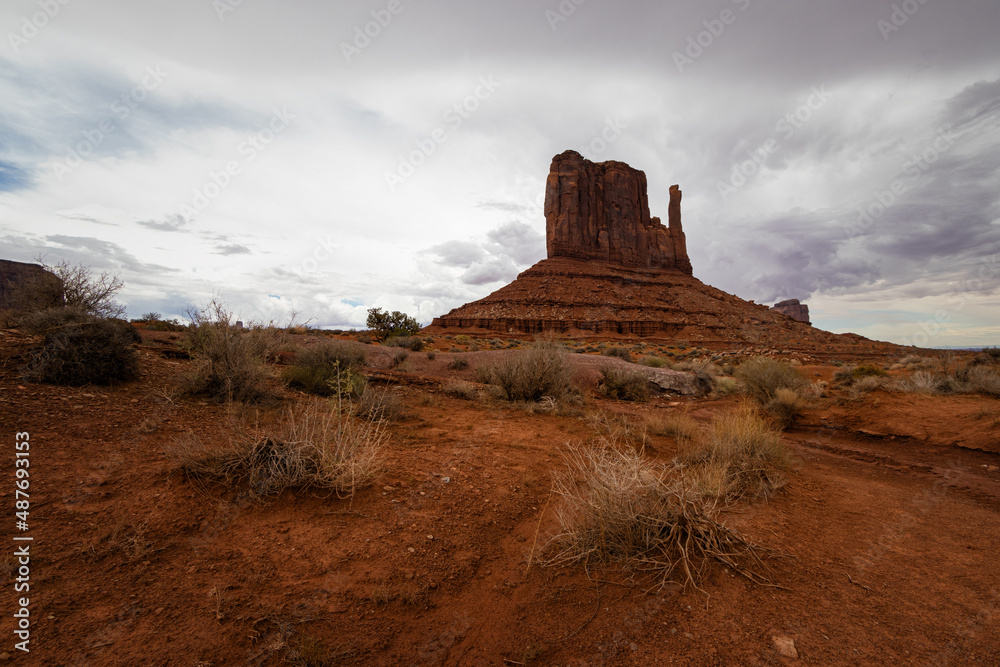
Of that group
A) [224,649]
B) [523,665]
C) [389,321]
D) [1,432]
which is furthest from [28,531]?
[389,321]

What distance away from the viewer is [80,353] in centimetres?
551

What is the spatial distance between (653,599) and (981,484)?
6083mm

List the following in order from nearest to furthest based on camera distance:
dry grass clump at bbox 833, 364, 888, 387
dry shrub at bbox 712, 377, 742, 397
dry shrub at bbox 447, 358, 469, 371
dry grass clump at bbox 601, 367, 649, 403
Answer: dry grass clump at bbox 601, 367, 649, 403, dry shrub at bbox 712, 377, 742, 397, dry shrub at bbox 447, 358, 469, 371, dry grass clump at bbox 833, 364, 888, 387

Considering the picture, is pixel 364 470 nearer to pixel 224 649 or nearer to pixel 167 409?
pixel 224 649

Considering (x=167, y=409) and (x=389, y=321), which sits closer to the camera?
(x=167, y=409)

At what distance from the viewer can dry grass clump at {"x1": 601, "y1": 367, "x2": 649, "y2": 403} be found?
10.7 meters

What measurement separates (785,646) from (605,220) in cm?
6617

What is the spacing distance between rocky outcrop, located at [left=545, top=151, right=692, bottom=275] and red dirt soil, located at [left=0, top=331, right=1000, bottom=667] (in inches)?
2222

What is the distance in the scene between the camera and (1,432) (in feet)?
12.6

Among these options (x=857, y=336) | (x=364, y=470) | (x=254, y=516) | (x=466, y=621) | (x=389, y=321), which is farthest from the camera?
(x=857, y=336)

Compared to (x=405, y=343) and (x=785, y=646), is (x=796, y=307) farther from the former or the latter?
(x=785, y=646)

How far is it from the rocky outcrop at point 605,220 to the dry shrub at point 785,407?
50836mm

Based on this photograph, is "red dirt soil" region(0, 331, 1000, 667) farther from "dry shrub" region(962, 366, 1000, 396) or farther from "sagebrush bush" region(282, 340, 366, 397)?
"dry shrub" region(962, 366, 1000, 396)

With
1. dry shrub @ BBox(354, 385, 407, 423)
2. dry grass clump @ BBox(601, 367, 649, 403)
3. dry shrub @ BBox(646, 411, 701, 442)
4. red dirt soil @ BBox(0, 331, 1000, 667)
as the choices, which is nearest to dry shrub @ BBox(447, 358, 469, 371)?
dry grass clump @ BBox(601, 367, 649, 403)
